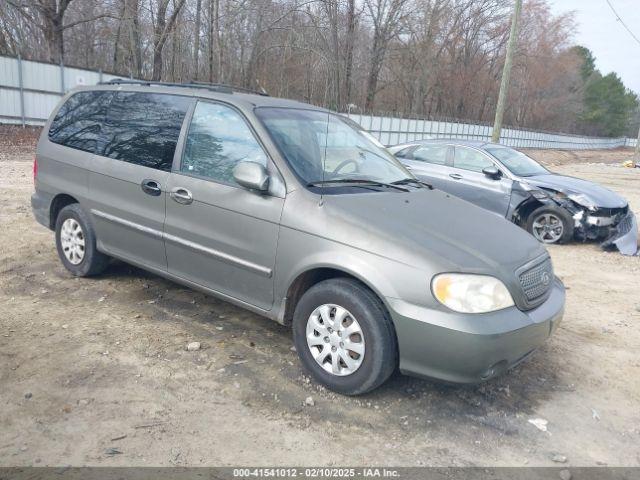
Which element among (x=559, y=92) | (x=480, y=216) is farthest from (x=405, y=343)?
(x=559, y=92)

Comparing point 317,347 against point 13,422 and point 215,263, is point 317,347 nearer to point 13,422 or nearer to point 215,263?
point 215,263

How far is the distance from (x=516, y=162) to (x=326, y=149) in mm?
5888

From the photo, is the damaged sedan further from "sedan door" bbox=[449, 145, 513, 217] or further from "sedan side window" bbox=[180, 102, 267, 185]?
"sedan side window" bbox=[180, 102, 267, 185]

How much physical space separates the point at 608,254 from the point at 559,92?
62997 mm

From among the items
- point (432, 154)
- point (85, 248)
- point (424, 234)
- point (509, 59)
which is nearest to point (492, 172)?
point (432, 154)

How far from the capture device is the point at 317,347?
3539 mm

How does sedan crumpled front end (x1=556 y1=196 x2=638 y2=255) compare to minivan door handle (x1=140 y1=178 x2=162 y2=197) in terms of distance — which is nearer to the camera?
minivan door handle (x1=140 y1=178 x2=162 y2=197)

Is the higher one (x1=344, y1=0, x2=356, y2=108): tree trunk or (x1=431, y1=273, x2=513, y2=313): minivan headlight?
(x1=344, y1=0, x2=356, y2=108): tree trunk

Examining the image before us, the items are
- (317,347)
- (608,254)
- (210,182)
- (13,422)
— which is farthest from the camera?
(608,254)

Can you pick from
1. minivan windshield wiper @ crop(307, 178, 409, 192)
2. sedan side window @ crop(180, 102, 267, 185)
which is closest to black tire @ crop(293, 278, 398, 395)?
minivan windshield wiper @ crop(307, 178, 409, 192)

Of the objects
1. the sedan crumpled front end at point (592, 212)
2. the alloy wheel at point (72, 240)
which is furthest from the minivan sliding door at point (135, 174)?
the sedan crumpled front end at point (592, 212)

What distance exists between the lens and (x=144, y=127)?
4508mm

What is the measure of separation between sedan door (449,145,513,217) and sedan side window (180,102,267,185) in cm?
542

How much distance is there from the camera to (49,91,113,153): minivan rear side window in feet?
16.0
